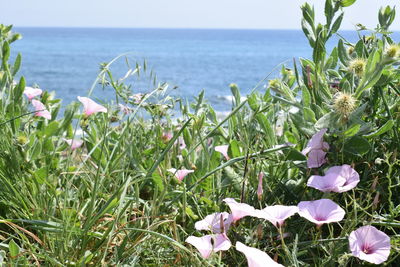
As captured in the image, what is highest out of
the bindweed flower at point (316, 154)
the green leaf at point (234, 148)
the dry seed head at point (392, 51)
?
the dry seed head at point (392, 51)

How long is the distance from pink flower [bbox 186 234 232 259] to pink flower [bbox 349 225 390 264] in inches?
9.6

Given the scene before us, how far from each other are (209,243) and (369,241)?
315mm

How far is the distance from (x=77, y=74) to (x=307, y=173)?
151 feet

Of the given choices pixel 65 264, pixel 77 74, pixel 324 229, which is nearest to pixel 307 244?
pixel 324 229

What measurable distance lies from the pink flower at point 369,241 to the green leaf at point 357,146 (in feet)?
0.79

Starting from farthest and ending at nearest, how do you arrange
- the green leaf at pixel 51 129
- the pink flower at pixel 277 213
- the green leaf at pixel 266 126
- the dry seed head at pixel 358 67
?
the green leaf at pixel 51 129
the green leaf at pixel 266 126
the dry seed head at pixel 358 67
the pink flower at pixel 277 213

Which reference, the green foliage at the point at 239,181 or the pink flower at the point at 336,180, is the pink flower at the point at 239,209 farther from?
the pink flower at the point at 336,180

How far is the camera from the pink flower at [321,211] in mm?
1076

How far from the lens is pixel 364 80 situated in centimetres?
122

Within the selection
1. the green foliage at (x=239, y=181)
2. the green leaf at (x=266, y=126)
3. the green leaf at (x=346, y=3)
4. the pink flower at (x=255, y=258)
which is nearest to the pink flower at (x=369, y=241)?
the green foliage at (x=239, y=181)

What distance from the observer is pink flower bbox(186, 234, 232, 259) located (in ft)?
3.42

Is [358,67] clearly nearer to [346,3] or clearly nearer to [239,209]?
[346,3]

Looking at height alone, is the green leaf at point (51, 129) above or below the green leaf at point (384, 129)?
below

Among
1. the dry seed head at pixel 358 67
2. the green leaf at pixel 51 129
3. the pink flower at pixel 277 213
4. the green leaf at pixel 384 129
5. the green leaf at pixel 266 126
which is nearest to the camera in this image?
the pink flower at pixel 277 213
